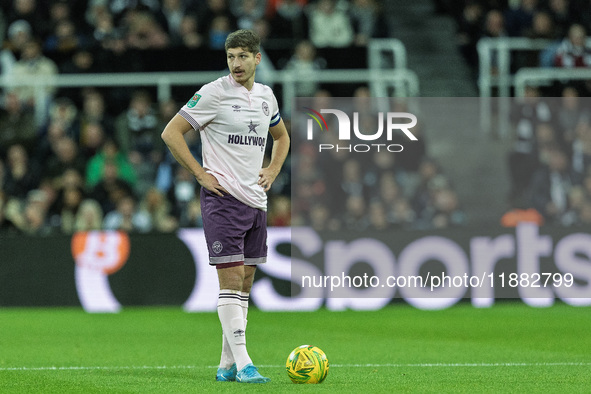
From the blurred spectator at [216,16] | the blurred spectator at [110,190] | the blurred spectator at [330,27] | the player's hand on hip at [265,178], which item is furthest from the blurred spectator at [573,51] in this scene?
the player's hand on hip at [265,178]

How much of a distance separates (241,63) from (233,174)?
75cm

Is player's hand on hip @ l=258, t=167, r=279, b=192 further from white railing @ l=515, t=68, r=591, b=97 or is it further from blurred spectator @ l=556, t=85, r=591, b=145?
white railing @ l=515, t=68, r=591, b=97

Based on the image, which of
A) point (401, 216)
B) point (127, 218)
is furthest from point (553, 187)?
point (127, 218)

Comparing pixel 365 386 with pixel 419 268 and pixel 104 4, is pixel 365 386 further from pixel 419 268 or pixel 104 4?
pixel 104 4

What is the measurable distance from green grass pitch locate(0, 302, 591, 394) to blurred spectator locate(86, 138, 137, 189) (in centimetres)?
221

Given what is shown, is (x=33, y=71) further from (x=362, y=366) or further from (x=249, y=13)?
(x=362, y=366)

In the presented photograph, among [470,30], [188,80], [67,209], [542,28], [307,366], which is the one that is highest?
[470,30]

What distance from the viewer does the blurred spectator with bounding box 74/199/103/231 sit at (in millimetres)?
15992

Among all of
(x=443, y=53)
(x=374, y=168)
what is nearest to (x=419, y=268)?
(x=374, y=168)

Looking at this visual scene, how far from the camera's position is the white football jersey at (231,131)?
303 inches

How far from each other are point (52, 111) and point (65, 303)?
132 inches

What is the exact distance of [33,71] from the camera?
17.4 meters

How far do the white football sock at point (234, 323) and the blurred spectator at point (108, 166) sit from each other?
8917mm

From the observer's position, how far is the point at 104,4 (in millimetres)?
18594
